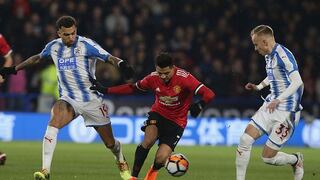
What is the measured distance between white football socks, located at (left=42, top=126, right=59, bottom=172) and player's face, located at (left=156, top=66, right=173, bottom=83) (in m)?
1.40

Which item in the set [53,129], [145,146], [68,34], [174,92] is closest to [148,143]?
[145,146]

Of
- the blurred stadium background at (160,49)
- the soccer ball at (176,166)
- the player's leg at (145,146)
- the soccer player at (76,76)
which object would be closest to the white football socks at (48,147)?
the soccer player at (76,76)

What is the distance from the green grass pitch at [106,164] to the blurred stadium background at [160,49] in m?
0.65

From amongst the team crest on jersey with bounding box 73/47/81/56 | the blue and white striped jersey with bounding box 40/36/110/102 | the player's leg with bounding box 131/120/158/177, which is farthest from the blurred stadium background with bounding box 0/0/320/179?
the player's leg with bounding box 131/120/158/177

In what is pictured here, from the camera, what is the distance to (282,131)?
1006 cm

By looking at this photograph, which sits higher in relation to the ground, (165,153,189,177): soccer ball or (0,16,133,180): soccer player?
(0,16,133,180): soccer player

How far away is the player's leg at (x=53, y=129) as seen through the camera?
33.2 feet

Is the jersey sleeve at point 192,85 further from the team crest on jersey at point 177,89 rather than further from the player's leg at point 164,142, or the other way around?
the player's leg at point 164,142

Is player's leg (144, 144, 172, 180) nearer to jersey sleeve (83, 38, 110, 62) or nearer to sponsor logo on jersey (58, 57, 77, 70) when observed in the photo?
jersey sleeve (83, 38, 110, 62)

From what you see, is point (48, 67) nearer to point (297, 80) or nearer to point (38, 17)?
point (38, 17)

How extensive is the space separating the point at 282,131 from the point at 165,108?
4.60ft

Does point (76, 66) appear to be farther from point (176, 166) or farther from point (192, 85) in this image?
point (176, 166)

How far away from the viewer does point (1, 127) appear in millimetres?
19938

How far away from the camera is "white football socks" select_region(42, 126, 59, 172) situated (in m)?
10.1
